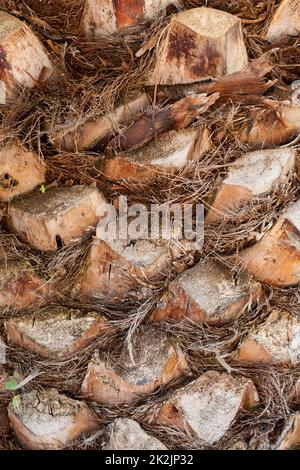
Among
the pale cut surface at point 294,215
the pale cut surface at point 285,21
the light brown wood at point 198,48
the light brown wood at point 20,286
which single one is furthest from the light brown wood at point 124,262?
the pale cut surface at point 285,21

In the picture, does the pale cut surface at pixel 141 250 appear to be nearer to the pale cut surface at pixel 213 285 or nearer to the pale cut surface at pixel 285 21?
the pale cut surface at pixel 213 285

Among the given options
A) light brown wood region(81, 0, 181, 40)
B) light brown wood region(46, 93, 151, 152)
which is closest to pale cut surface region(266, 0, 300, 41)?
light brown wood region(81, 0, 181, 40)

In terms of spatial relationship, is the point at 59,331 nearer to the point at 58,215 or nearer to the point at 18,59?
the point at 58,215

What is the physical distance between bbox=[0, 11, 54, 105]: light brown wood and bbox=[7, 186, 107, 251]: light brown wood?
1.05ft

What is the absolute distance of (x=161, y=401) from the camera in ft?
7.05

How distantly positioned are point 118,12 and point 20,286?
2.87ft

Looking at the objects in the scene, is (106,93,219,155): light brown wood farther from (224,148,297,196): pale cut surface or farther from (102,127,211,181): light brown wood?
(224,148,297,196): pale cut surface

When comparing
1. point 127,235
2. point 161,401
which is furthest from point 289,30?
point 161,401

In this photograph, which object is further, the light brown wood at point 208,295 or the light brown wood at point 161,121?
the light brown wood at point 208,295

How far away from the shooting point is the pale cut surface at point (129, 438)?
83.1 inches

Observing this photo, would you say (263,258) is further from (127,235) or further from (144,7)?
(144,7)

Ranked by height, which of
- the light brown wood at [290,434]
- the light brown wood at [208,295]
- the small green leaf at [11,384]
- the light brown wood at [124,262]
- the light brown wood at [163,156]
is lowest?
the light brown wood at [290,434]

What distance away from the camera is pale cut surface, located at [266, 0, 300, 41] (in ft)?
7.05

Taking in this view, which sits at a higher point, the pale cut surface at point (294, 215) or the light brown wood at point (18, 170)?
the light brown wood at point (18, 170)
